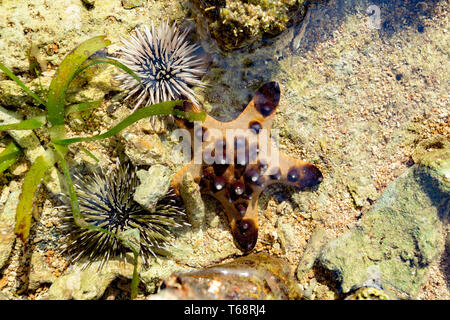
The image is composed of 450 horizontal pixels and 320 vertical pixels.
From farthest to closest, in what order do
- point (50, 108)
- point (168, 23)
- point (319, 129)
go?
point (319, 129)
point (168, 23)
point (50, 108)

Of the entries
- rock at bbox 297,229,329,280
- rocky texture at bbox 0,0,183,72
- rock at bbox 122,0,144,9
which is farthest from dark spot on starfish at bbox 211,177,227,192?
rock at bbox 122,0,144,9

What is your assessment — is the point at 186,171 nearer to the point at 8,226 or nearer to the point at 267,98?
the point at 267,98

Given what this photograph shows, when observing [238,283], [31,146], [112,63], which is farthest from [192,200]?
[31,146]

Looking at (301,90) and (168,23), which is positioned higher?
(168,23)

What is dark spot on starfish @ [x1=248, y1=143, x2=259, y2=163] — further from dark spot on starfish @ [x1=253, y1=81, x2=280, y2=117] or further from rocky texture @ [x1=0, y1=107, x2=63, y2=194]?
rocky texture @ [x1=0, y1=107, x2=63, y2=194]

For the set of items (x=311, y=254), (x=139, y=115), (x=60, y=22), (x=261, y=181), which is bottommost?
(x=311, y=254)

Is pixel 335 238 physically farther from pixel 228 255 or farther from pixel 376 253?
pixel 228 255

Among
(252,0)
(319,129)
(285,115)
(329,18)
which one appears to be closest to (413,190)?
(319,129)

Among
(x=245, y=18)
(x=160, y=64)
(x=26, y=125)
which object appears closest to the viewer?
(x=245, y=18)
